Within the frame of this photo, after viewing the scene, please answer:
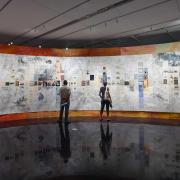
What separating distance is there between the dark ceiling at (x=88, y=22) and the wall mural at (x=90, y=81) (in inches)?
40.9

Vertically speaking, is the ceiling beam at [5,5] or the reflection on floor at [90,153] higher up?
the ceiling beam at [5,5]

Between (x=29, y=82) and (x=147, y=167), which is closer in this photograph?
(x=147, y=167)

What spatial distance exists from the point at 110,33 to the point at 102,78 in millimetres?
2964

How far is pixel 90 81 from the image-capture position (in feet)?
48.7

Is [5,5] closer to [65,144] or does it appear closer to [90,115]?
[65,144]

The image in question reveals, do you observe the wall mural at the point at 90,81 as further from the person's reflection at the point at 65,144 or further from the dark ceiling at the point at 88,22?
the person's reflection at the point at 65,144

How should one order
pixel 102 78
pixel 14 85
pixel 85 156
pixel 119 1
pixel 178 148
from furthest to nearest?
pixel 102 78, pixel 14 85, pixel 119 1, pixel 178 148, pixel 85 156

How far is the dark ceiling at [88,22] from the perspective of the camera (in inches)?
324

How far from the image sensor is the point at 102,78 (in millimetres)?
14688

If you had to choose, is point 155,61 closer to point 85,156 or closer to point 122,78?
point 122,78

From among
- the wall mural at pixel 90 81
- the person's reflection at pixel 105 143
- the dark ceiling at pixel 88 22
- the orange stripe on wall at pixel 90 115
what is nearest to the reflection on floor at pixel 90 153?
the person's reflection at pixel 105 143

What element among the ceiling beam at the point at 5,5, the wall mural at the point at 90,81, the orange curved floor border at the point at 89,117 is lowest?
the orange curved floor border at the point at 89,117

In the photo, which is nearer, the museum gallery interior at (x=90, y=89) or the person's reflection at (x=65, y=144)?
the museum gallery interior at (x=90, y=89)

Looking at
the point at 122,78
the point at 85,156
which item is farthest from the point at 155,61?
the point at 85,156
